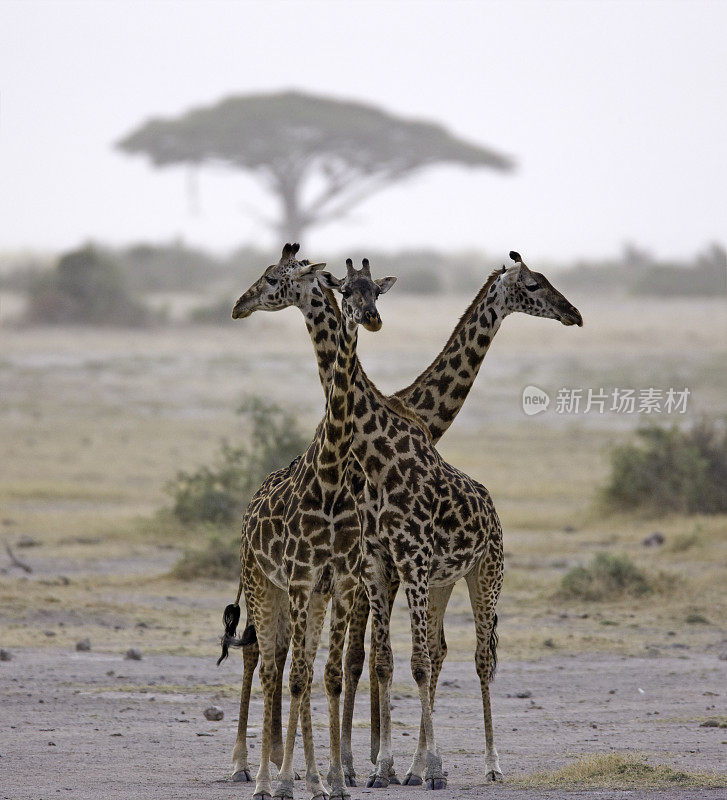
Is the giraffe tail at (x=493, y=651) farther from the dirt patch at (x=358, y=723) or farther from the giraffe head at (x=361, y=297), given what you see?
the giraffe head at (x=361, y=297)

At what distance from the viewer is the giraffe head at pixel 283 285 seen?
6.87m

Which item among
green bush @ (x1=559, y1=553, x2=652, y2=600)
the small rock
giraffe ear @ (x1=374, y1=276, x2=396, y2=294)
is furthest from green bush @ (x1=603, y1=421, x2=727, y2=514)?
giraffe ear @ (x1=374, y1=276, x2=396, y2=294)

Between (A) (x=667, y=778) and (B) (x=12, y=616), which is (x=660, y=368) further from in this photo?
(A) (x=667, y=778)

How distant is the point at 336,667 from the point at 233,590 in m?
6.33

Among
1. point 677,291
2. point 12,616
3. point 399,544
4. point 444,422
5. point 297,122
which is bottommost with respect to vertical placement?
point 12,616

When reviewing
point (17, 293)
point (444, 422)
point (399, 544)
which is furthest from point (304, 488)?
point (17, 293)

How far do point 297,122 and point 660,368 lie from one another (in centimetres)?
1685

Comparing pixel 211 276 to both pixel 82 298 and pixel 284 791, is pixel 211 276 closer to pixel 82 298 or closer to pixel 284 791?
pixel 82 298

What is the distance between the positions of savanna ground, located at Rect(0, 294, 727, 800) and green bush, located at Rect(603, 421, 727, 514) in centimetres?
37

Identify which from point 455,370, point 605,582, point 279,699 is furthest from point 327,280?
point 605,582

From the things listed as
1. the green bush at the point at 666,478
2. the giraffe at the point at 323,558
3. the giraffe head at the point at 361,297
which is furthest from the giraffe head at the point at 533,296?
the green bush at the point at 666,478

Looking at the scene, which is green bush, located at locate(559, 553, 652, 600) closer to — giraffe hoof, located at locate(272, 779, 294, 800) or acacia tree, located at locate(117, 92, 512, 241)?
giraffe hoof, located at locate(272, 779, 294, 800)

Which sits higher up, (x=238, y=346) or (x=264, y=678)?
(x=238, y=346)

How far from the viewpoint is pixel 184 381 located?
24.1 metres
